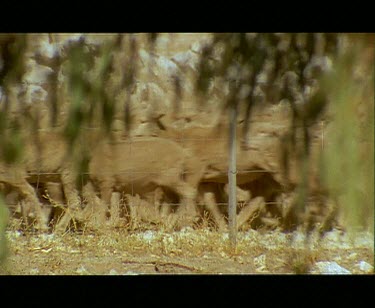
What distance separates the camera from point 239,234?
14.5 feet

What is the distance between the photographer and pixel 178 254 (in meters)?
4.41

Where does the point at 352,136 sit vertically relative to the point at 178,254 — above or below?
above

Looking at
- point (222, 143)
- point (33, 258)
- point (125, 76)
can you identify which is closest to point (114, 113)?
point (125, 76)

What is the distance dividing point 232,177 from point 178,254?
601mm

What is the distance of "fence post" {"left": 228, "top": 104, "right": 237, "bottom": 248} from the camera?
4387 millimetres

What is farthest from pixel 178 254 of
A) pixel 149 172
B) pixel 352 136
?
pixel 352 136

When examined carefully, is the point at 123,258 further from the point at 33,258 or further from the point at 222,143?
the point at 222,143

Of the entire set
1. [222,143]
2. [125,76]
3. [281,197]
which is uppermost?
[125,76]

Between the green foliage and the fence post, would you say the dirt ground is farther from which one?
the green foliage

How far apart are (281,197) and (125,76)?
1264 mm

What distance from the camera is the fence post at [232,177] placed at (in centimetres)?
439

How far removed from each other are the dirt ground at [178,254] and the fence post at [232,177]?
43mm

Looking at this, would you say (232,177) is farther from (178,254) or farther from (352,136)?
(352,136)

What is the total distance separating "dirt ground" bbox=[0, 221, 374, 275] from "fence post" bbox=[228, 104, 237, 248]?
0.14 ft
